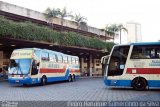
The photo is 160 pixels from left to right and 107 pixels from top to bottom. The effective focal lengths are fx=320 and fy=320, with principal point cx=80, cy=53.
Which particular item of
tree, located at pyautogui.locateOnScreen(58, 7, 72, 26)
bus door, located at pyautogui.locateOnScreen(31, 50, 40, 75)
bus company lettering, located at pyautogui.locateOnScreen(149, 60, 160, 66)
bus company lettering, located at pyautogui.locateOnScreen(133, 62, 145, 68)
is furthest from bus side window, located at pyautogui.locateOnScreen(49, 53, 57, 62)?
tree, located at pyautogui.locateOnScreen(58, 7, 72, 26)

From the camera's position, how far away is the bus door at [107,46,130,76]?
Answer: 1911 cm

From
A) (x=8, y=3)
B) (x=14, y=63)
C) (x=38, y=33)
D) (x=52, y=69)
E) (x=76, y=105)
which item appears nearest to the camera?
(x=76, y=105)

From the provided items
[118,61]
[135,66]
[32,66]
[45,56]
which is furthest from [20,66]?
[135,66]

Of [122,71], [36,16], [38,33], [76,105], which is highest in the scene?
[36,16]

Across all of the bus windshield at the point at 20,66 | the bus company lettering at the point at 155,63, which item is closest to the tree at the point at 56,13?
the bus windshield at the point at 20,66

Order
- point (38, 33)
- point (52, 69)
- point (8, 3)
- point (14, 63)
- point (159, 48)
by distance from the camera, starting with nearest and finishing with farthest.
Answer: point (159, 48) < point (14, 63) < point (52, 69) < point (38, 33) < point (8, 3)

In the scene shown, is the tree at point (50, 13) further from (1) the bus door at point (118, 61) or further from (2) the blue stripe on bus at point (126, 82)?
(2) the blue stripe on bus at point (126, 82)

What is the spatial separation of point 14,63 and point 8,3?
556 inches

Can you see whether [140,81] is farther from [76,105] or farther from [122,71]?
[76,105]

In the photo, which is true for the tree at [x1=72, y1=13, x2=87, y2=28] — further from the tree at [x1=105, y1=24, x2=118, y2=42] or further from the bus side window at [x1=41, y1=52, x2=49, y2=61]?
the bus side window at [x1=41, y1=52, x2=49, y2=61]

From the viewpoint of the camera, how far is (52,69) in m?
A: 28.0

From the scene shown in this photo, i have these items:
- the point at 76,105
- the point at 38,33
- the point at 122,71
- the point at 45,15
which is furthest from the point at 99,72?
the point at 76,105

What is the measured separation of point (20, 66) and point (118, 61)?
855 centimetres

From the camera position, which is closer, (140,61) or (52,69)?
(140,61)
